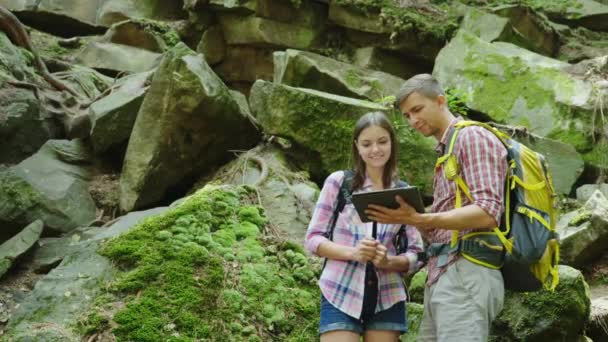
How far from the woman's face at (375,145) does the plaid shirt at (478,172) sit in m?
0.36

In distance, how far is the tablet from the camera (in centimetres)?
304

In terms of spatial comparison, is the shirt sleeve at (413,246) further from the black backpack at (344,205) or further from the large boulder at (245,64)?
the large boulder at (245,64)

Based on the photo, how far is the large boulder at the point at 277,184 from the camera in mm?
6145

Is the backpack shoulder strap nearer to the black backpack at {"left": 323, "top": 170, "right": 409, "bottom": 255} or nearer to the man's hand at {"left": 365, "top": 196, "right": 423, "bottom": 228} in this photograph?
the black backpack at {"left": 323, "top": 170, "right": 409, "bottom": 255}

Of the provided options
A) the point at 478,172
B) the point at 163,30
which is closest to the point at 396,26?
the point at 163,30

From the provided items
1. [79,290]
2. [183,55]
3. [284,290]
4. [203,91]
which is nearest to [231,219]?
[284,290]

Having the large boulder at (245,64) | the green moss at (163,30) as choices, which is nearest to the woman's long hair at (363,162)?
the large boulder at (245,64)

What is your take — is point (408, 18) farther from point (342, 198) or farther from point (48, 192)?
point (342, 198)

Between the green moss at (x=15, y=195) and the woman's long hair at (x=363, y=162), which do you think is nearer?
the woman's long hair at (x=363, y=162)

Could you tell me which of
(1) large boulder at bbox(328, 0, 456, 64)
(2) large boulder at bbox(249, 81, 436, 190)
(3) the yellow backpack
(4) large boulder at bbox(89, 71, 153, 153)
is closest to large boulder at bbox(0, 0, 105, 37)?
(1) large boulder at bbox(328, 0, 456, 64)

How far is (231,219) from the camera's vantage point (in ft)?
18.5

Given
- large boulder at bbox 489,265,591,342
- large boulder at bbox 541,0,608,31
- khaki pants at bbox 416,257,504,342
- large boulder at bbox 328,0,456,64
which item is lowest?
large boulder at bbox 489,265,591,342

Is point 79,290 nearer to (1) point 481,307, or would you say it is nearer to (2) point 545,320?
(1) point 481,307

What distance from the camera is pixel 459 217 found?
9.85 feet
